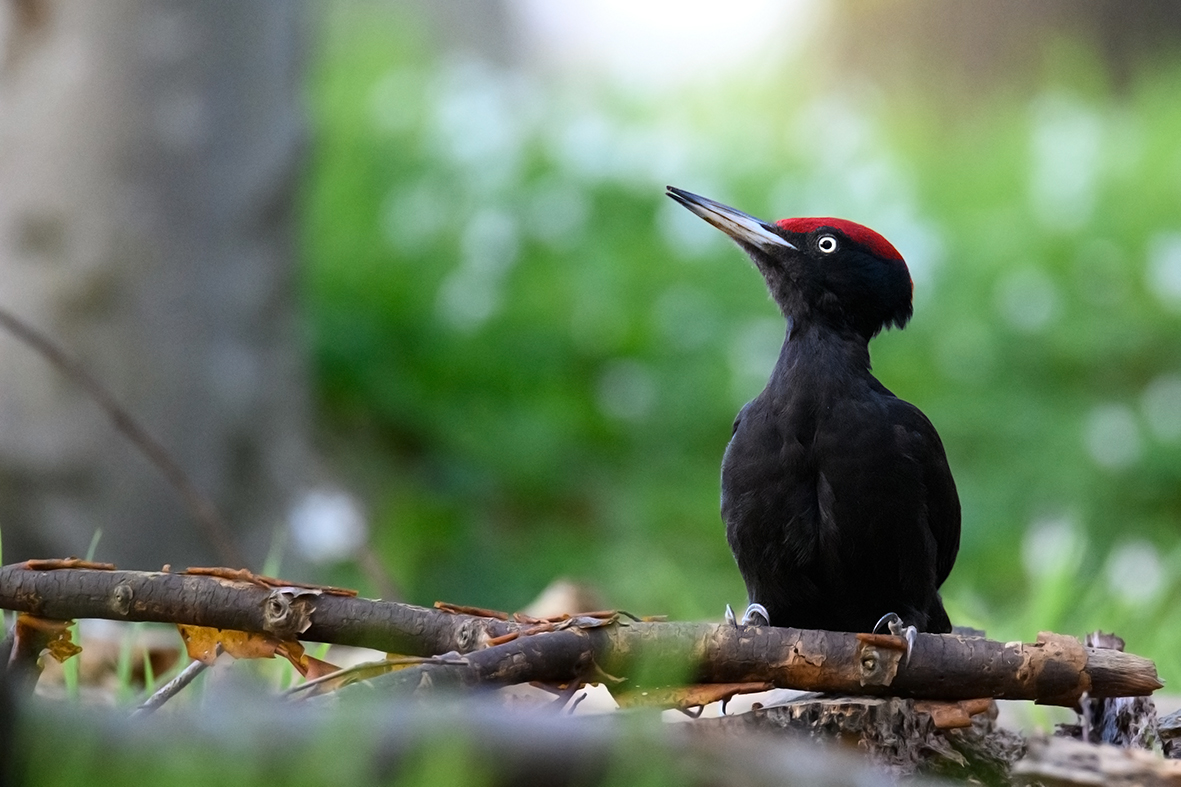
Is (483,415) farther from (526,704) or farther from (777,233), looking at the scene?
(526,704)

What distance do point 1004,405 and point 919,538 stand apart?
402 centimetres

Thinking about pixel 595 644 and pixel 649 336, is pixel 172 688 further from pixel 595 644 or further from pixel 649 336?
pixel 649 336

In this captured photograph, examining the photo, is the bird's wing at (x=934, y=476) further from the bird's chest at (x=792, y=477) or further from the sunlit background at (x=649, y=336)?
the sunlit background at (x=649, y=336)

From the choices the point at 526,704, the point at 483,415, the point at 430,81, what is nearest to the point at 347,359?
the point at 483,415

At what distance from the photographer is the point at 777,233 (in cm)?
261

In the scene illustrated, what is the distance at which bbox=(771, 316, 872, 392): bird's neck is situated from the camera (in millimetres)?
2363

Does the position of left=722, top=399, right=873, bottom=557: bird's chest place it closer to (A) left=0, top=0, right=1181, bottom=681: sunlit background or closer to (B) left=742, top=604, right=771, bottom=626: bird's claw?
(B) left=742, top=604, right=771, bottom=626: bird's claw

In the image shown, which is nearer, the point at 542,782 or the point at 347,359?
the point at 542,782

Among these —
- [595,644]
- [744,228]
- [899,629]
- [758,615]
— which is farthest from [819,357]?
[595,644]

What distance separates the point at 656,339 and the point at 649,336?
4cm

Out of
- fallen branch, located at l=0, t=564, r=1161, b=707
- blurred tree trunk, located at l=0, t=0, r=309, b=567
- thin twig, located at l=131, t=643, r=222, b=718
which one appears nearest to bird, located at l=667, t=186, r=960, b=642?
fallen branch, located at l=0, t=564, r=1161, b=707

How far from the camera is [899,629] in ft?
6.64

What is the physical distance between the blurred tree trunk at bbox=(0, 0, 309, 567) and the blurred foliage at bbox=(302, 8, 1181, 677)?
2.63ft

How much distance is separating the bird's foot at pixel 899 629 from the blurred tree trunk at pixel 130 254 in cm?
273
